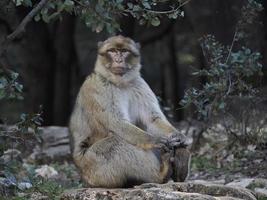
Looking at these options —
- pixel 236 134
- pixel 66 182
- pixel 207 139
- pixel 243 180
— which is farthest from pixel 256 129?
pixel 66 182

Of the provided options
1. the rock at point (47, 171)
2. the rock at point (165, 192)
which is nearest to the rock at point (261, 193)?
the rock at point (165, 192)

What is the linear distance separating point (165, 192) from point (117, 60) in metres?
1.67

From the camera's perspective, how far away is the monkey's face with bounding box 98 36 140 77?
6949 millimetres

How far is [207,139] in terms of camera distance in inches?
416

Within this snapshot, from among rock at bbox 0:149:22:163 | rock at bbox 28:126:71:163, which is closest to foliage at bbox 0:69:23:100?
rock at bbox 0:149:22:163

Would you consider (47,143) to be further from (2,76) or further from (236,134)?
(2,76)

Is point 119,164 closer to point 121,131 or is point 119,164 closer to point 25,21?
point 121,131

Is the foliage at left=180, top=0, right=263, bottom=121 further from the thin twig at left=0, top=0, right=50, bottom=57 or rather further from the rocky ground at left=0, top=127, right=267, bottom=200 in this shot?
the thin twig at left=0, top=0, right=50, bottom=57

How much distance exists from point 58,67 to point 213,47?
7.26 meters

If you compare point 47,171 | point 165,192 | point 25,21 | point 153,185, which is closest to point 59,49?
point 47,171

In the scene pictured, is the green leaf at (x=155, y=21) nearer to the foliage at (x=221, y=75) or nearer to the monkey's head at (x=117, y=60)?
the monkey's head at (x=117, y=60)

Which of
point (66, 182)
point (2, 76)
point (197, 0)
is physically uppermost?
point (197, 0)

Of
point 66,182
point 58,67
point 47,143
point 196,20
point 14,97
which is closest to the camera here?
point 14,97

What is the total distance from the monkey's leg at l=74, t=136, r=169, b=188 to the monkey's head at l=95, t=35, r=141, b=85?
63 cm
